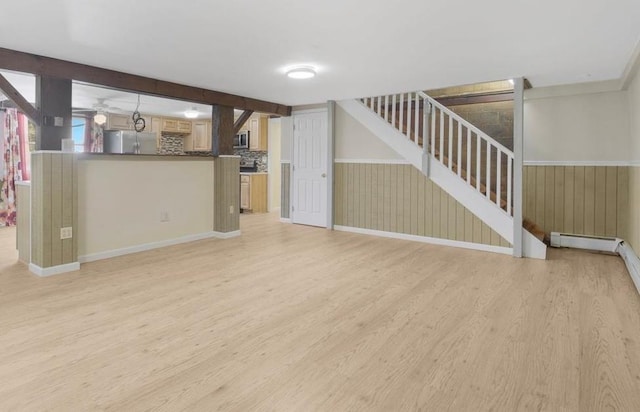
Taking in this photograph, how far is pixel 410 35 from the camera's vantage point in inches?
122

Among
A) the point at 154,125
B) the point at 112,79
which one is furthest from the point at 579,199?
the point at 154,125

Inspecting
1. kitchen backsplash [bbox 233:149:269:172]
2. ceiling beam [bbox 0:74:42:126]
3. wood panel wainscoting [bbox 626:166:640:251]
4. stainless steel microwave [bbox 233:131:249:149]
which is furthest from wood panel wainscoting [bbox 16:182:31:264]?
wood panel wainscoting [bbox 626:166:640:251]

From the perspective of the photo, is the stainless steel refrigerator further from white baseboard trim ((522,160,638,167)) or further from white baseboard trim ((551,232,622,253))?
white baseboard trim ((551,232,622,253))

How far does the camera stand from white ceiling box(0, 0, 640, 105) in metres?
2.61

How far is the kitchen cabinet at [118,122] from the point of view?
26.2 feet

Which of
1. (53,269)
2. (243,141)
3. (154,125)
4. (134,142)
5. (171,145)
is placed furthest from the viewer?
(171,145)

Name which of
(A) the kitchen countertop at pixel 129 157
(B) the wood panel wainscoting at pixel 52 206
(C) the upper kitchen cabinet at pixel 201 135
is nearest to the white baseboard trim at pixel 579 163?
(A) the kitchen countertop at pixel 129 157

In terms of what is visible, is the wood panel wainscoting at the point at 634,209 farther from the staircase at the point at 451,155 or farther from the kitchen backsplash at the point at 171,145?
the kitchen backsplash at the point at 171,145

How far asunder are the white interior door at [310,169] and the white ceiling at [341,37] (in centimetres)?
216

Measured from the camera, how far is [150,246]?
4.91 meters

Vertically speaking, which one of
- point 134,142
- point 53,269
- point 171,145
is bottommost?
point 53,269

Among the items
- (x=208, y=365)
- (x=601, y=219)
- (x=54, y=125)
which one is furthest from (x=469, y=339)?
(x=54, y=125)

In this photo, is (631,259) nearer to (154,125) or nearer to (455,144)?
(455,144)

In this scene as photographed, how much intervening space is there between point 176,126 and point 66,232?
18.2 ft
